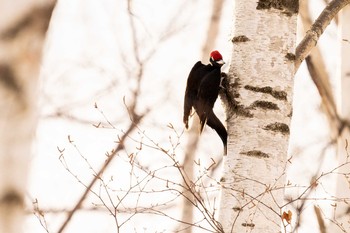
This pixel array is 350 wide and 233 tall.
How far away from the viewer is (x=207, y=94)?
2197mm

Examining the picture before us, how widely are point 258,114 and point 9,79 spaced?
1.54 meters

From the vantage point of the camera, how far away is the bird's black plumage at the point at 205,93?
216cm

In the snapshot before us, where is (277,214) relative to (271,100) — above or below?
below

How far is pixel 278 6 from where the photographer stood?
2.12 metres

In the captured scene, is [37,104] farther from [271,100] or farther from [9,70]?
[271,100]

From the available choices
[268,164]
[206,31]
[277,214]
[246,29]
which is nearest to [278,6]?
[246,29]

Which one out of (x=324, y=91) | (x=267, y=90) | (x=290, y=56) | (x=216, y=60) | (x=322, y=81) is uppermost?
(x=322, y=81)

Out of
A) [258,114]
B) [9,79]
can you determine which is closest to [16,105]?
[9,79]

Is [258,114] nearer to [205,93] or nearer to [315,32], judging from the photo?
[205,93]

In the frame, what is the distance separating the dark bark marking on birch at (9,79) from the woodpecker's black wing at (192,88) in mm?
1769

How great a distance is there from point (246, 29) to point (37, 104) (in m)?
1.62

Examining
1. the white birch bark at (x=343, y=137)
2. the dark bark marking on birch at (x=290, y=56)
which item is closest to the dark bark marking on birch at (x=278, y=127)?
the dark bark marking on birch at (x=290, y=56)

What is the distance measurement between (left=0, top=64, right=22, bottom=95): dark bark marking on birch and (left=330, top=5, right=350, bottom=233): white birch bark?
2.58 metres

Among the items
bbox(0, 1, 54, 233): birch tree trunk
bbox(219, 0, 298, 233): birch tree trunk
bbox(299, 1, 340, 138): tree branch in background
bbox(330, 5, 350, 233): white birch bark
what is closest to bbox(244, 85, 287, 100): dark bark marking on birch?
bbox(219, 0, 298, 233): birch tree trunk
